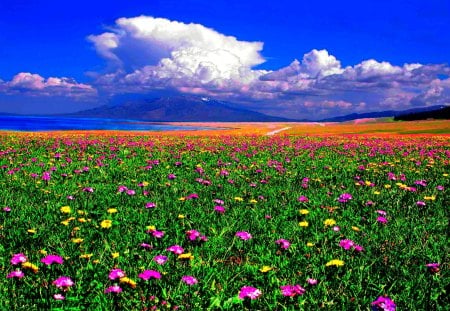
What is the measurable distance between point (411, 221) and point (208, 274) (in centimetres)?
381

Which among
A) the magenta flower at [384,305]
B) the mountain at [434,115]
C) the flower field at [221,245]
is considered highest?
the mountain at [434,115]

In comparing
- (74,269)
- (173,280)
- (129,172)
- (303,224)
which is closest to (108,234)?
(74,269)

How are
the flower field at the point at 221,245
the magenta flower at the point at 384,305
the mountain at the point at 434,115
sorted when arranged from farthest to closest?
the mountain at the point at 434,115
the flower field at the point at 221,245
the magenta flower at the point at 384,305

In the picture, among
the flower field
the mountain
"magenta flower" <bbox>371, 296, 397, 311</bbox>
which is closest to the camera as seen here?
"magenta flower" <bbox>371, 296, 397, 311</bbox>

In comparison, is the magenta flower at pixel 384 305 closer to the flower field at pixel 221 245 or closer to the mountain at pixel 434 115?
the flower field at pixel 221 245

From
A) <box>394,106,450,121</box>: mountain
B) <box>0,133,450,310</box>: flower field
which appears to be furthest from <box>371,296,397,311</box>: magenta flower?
<box>394,106,450,121</box>: mountain

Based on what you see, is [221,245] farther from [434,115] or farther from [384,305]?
[434,115]

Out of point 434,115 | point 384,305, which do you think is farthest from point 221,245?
point 434,115

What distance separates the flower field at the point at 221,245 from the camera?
3585 mm

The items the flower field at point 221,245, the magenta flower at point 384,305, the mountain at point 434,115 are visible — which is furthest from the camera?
the mountain at point 434,115

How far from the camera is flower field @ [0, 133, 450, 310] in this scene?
3.59 m

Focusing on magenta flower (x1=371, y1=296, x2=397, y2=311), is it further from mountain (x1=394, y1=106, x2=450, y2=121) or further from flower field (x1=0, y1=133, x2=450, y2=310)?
mountain (x1=394, y1=106, x2=450, y2=121)

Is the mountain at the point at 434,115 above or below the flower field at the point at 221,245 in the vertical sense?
above

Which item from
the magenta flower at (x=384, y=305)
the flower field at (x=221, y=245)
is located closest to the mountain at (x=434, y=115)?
the flower field at (x=221, y=245)
